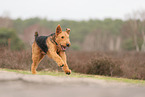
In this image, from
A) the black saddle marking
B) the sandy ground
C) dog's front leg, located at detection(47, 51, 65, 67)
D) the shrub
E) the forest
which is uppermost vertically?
the forest

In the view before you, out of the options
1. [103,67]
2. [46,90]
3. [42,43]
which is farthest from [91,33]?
[46,90]

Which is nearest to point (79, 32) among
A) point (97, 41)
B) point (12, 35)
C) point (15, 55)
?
point (97, 41)

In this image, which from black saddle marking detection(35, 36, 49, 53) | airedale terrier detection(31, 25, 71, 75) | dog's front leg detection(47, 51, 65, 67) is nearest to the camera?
dog's front leg detection(47, 51, 65, 67)

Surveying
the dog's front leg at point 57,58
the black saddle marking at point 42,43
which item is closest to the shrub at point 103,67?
the black saddle marking at point 42,43

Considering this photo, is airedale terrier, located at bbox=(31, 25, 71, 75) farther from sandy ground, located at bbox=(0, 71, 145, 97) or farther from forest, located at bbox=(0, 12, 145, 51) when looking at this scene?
forest, located at bbox=(0, 12, 145, 51)

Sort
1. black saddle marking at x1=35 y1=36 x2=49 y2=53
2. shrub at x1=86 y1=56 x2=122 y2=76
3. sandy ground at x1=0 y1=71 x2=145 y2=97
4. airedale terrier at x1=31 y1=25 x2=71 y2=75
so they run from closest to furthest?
1. sandy ground at x1=0 y1=71 x2=145 y2=97
2. airedale terrier at x1=31 y1=25 x2=71 y2=75
3. black saddle marking at x1=35 y1=36 x2=49 y2=53
4. shrub at x1=86 y1=56 x2=122 y2=76

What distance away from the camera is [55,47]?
21.0ft

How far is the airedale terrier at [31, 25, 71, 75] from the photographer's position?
20.1 feet

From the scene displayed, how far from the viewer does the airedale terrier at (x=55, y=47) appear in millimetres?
6137

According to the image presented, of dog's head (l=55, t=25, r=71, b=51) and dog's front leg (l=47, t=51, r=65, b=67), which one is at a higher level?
dog's head (l=55, t=25, r=71, b=51)

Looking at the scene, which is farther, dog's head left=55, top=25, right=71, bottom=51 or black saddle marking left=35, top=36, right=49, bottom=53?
black saddle marking left=35, top=36, right=49, bottom=53

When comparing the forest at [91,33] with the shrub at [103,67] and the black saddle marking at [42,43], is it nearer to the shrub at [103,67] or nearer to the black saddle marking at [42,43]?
the shrub at [103,67]

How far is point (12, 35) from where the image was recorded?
85.1 feet

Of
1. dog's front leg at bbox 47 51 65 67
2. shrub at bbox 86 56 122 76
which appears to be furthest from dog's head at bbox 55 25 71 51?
shrub at bbox 86 56 122 76
